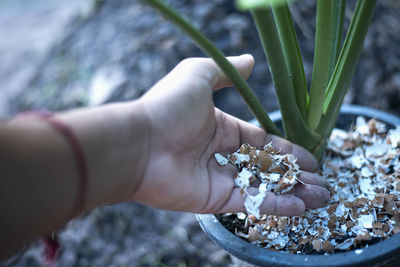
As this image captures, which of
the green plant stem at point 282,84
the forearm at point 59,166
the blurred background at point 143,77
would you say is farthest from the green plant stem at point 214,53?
the blurred background at point 143,77

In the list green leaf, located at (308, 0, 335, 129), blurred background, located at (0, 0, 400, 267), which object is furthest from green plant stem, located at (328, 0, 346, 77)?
blurred background, located at (0, 0, 400, 267)

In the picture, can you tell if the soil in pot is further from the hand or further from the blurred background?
the blurred background

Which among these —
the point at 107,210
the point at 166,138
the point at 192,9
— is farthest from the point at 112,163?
the point at 192,9

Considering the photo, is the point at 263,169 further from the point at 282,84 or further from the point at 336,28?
the point at 336,28

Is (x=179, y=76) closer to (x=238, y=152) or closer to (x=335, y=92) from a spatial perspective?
(x=238, y=152)

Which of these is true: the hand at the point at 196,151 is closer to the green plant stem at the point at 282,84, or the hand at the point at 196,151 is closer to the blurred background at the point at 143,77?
the green plant stem at the point at 282,84

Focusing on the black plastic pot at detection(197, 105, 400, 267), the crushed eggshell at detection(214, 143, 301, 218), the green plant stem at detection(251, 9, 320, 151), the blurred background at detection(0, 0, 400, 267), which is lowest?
the blurred background at detection(0, 0, 400, 267)

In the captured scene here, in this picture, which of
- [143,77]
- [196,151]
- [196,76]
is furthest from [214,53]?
[143,77]
